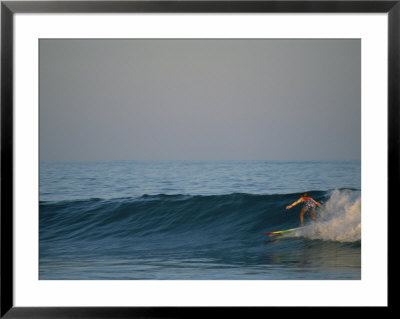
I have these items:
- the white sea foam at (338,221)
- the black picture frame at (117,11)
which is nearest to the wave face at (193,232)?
the white sea foam at (338,221)

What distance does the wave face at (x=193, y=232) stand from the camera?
15.8 ft

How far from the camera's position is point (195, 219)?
654cm

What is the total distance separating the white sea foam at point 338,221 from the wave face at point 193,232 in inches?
0.4

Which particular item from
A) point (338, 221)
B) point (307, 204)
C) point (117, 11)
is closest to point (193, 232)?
point (307, 204)

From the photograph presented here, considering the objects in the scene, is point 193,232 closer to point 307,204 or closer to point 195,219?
point 195,219

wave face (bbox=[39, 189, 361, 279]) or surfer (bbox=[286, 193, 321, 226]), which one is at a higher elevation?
surfer (bbox=[286, 193, 321, 226])

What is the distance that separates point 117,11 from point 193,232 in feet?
14.2

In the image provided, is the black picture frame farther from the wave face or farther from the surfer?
the surfer

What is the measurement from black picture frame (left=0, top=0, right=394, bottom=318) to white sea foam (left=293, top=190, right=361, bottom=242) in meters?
2.32

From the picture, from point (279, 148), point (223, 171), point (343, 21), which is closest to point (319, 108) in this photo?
point (279, 148)

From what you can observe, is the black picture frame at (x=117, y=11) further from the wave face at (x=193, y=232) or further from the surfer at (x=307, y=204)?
the surfer at (x=307, y=204)

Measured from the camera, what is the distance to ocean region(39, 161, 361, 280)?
14.7ft

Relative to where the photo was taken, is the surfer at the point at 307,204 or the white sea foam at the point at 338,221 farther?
the surfer at the point at 307,204

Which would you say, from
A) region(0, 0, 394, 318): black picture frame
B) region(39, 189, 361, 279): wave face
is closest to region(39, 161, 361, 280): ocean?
region(39, 189, 361, 279): wave face
